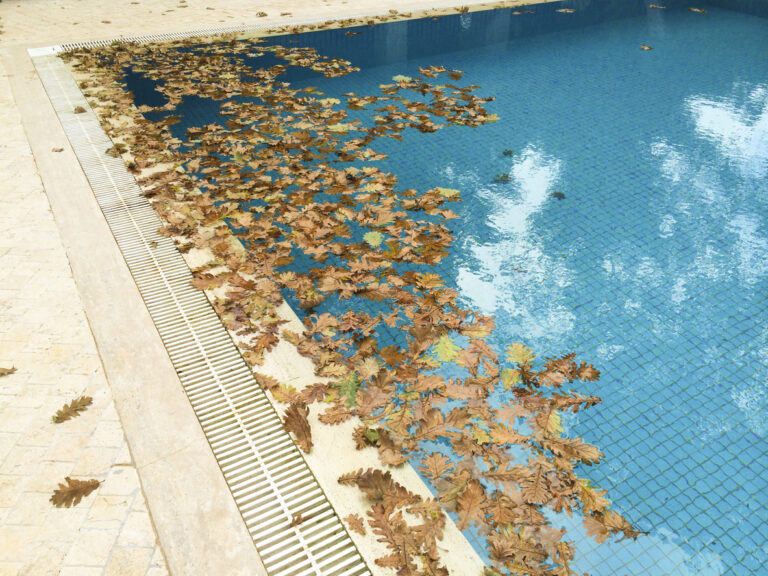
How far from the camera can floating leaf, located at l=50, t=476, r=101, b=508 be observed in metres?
2.24

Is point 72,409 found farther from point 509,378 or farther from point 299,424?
point 509,378

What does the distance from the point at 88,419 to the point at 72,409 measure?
12 cm

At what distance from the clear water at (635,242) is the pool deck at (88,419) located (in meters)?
1.82

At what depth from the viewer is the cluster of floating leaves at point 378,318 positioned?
7.86ft

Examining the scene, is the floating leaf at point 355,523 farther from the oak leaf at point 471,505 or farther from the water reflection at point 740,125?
the water reflection at point 740,125

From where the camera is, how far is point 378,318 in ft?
11.3

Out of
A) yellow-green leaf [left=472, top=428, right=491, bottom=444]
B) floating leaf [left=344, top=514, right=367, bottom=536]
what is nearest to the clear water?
yellow-green leaf [left=472, top=428, right=491, bottom=444]

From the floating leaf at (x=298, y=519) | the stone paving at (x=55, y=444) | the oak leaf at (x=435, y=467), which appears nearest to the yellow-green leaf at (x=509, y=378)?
the oak leaf at (x=435, y=467)

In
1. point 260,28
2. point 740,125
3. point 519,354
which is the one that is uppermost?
point 260,28

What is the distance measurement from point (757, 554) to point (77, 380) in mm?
3812

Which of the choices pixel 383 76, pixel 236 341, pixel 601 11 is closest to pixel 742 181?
pixel 383 76

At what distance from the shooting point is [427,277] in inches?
150

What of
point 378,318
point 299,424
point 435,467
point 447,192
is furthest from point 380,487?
point 447,192

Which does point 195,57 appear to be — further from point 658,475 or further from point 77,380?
point 658,475
